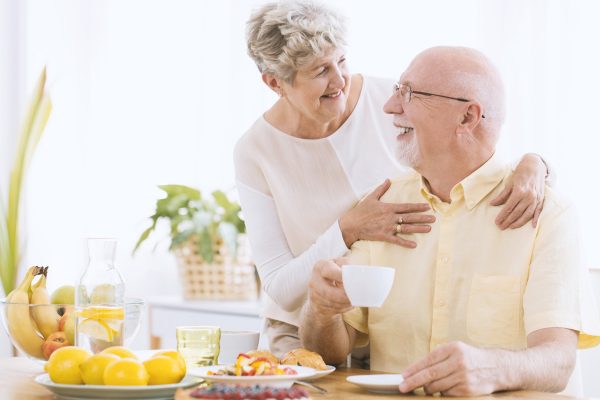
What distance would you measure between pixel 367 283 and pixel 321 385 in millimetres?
237

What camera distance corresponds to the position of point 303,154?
8.04 feet

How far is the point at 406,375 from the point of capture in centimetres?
A: 152

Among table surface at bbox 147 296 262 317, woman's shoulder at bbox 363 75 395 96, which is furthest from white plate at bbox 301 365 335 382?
table surface at bbox 147 296 262 317

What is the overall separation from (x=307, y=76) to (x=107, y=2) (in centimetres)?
297

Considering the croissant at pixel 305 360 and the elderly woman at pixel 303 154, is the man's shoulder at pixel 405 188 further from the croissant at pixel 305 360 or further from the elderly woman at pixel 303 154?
the croissant at pixel 305 360

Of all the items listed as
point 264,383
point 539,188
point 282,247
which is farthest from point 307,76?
point 264,383

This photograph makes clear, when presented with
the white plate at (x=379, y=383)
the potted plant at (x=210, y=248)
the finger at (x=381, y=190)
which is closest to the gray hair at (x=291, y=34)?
the finger at (x=381, y=190)

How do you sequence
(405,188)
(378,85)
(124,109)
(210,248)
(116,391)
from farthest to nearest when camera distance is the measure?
(124,109) → (210,248) → (378,85) → (405,188) → (116,391)

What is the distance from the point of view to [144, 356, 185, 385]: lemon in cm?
148

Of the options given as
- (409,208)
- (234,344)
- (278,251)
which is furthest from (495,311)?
(278,251)

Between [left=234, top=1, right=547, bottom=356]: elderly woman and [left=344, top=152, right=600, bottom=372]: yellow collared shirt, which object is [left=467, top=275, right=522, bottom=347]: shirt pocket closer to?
[left=344, top=152, right=600, bottom=372]: yellow collared shirt

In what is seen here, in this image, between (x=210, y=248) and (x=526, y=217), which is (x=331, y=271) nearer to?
(x=526, y=217)

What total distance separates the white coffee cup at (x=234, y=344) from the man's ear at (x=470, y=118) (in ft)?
2.26

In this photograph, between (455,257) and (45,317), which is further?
(455,257)
